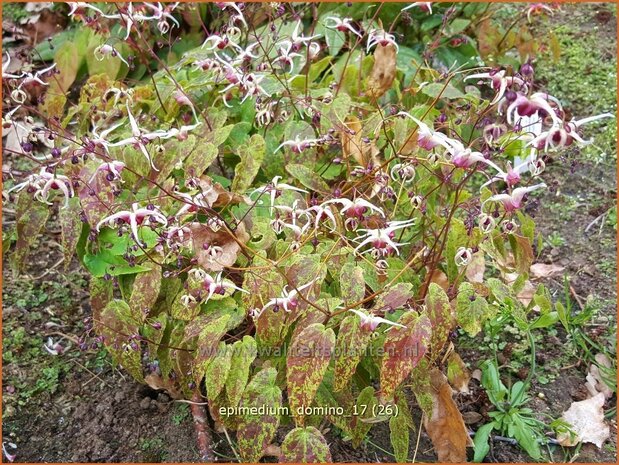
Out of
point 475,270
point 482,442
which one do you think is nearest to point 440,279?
point 475,270

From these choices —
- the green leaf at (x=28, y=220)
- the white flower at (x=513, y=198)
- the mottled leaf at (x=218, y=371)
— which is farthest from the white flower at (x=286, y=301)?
the green leaf at (x=28, y=220)

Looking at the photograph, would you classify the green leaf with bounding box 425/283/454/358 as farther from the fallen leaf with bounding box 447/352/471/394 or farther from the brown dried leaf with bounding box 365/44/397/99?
the brown dried leaf with bounding box 365/44/397/99

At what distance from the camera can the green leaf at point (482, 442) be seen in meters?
1.45

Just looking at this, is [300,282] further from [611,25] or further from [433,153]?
[611,25]

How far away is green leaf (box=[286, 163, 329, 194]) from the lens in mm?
1428

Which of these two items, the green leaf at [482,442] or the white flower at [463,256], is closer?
the white flower at [463,256]

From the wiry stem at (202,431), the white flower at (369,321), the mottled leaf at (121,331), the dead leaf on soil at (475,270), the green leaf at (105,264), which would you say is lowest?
the wiry stem at (202,431)

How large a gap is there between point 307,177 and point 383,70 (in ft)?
1.58

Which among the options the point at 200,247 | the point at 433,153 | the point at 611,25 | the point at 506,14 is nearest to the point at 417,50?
the point at 506,14

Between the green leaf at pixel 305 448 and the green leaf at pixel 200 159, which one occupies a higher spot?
the green leaf at pixel 200 159

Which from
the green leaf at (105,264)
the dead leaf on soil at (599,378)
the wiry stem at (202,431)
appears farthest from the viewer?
the dead leaf on soil at (599,378)

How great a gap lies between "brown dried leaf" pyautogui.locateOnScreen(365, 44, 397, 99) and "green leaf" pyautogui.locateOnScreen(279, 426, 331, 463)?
90 cm

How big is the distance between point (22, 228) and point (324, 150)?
665mm

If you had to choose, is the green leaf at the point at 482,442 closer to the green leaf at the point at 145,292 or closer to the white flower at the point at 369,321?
the white flower at the point at 369,321
